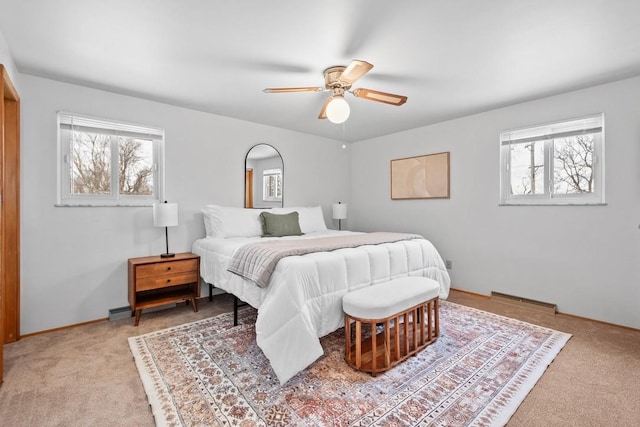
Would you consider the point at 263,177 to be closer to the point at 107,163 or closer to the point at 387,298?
the point at 107,163

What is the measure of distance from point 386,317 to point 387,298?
14 cm

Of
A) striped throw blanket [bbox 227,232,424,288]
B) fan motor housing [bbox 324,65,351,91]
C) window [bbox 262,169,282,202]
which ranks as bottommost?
striped throw blanket [bbox 227,232,424,288]

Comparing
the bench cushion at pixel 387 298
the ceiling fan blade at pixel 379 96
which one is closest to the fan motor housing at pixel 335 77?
the ceiling fan blade at pixel 379 96

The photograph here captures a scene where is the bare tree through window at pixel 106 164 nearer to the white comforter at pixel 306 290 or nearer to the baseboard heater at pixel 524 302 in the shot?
the white comforter at pixel 306 290

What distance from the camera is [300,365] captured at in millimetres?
1903

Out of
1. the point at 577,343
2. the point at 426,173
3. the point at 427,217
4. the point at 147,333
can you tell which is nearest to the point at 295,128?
the point at 426,173

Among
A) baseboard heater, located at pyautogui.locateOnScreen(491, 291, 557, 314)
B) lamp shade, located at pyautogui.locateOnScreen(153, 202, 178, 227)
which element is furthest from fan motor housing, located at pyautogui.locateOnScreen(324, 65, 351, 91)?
baseboard heater, located at pyautogui.locateOnScreen(491, 291, 557, 314)

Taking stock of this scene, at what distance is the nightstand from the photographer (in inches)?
113

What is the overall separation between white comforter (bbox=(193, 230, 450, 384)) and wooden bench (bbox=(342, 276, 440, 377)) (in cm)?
15

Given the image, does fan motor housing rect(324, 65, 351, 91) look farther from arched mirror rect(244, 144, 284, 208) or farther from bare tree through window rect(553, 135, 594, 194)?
bare tree through window rect(553, 135, 594, 194)

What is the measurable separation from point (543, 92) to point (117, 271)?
4881mm

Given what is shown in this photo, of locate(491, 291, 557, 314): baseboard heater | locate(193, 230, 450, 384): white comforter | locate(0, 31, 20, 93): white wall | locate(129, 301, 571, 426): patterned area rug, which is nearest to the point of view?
locate(129, 301, 571, 426): patterned area rug

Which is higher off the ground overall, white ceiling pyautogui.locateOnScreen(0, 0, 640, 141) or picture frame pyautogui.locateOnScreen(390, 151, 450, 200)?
white ceiling pyautogui.locateOnScreen(0, 0, 640, 141)

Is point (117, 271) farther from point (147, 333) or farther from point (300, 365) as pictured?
point (300, 365)
